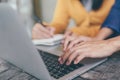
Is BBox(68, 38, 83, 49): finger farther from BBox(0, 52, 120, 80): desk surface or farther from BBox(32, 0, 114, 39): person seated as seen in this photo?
BBox(32, 0, 114, 39): person seated

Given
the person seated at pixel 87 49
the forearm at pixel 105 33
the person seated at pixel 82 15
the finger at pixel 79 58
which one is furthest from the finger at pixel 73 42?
the person seated at pixel 82 15

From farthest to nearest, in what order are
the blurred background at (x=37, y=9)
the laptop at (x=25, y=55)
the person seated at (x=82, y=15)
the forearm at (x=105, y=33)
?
the blurred background at (x=37, y=9) → the person seated at (x=82, y=15) → the forearm at (x=105, y=33) → the laptop at (x=25, y=55)

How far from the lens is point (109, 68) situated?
73cm

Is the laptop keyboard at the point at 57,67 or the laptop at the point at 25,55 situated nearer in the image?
the laptop at the point at 25,55

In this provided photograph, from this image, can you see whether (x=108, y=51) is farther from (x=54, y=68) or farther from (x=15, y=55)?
(x=15, y=55)

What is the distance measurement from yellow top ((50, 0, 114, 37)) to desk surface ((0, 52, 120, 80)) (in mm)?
527

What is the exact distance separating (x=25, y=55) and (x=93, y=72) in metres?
0.22

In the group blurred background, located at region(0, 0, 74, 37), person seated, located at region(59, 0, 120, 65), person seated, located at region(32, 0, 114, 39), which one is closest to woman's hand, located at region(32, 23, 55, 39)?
person seated, located at region(32, 0, 114, 39)

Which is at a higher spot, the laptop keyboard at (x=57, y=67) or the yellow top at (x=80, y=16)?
the laptop keyboard at (x=57, y=67)

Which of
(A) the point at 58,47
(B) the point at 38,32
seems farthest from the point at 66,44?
(B) the point at 38,32

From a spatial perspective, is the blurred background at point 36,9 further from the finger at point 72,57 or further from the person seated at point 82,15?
the finger at point 72,57

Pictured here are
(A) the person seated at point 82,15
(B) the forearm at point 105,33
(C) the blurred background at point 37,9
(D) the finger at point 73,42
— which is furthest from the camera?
(C) the blurred background at point 37,9

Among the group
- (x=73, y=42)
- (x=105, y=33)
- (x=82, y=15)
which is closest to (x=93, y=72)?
(x=73, y=42)

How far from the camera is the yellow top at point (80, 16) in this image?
4.19ft
